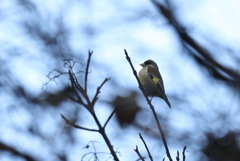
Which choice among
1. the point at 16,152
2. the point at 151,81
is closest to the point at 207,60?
the point at 16,152

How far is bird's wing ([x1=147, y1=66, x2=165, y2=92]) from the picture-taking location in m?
5.76

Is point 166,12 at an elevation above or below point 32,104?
below

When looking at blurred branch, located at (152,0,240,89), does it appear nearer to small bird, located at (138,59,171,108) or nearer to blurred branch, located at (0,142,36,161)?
blurred branch, located at (0,142,36,161)

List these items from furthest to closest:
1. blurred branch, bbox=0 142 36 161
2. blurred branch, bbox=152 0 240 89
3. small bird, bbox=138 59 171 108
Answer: small bird, bbox=138 59 171 108 → blurred branch, bbox=0 142 36 161 → blurred branch, bbox=152 0 240 89

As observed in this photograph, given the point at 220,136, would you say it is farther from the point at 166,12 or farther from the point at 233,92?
the point at 166,12

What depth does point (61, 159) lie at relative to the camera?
3.60 metres

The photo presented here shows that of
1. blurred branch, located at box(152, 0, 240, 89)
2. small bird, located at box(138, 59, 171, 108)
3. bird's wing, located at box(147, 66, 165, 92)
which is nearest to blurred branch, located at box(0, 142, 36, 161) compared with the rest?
blurred branch, located at box(152, 0, 240, 89)

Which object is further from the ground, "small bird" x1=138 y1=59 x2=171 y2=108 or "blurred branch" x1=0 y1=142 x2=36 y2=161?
"small bird" x1=138 y1=59 x2=171 y2=108

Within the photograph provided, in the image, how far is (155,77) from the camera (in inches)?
233

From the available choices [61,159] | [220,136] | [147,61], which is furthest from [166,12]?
[147,61]

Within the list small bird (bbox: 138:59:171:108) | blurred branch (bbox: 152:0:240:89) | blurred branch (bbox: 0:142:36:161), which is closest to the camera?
blurred branch (bbox: 152:0:240:89)

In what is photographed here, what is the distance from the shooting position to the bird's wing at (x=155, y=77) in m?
5.76

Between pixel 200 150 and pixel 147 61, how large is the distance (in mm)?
4205

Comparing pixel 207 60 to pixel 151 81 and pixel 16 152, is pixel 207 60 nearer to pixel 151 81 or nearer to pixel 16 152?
pixel 16 152
